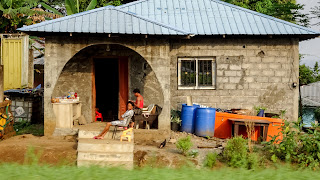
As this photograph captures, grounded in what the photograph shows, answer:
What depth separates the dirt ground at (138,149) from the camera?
938 cm

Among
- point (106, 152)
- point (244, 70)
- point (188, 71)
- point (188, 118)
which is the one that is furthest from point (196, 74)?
point (106, 152)

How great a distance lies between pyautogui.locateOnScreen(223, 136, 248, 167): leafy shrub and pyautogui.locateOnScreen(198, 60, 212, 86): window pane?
503cm

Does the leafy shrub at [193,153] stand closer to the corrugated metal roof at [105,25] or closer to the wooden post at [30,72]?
the corrugated metal roof at [105,25]

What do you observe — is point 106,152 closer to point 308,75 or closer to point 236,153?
point 236,153

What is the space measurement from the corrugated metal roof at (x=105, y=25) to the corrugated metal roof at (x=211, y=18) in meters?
1.81

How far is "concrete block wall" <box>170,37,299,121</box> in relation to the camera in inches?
558

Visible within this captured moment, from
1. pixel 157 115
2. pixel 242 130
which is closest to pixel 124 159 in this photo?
pixel 157 115

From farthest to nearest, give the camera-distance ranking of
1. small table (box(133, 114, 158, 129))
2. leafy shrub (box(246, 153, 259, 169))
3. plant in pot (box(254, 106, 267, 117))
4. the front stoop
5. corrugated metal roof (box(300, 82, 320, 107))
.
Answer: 1. corrugated metal roof (box(300, 82, 320, 107))
2. plant in pot (box(254, 106, 267, 117))
3. small table (box(133, 114, 158, 129))
4. the front stoop
5. leafy shrub (box(246, 153, 259, 169))

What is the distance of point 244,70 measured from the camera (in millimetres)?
14227

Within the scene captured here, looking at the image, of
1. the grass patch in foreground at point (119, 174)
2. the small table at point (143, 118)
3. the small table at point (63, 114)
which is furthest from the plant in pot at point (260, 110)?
the grass patch in foreground at point (119, 174)

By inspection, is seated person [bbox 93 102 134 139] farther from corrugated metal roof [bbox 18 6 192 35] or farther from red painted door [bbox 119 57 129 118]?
red painted door [bbox 119 57 129 118]

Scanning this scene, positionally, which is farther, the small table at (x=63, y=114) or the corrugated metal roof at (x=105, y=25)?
the small table at (x=63, y=114)

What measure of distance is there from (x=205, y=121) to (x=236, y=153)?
3.66 metres

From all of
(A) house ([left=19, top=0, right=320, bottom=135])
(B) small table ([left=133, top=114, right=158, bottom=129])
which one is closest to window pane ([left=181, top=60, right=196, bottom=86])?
(A) house ([left=19, top=0, right=320, bottom=135])
